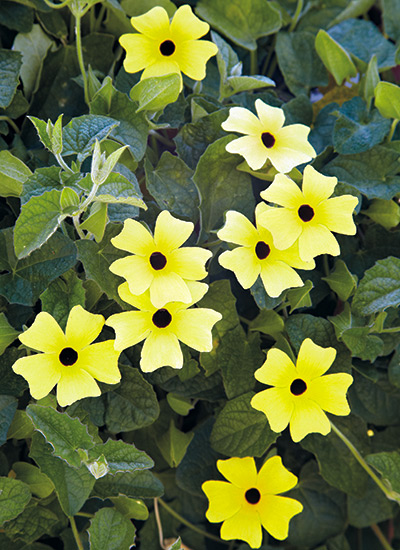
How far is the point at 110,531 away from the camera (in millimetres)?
652

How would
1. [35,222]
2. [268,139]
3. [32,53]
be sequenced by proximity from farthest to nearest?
1. [32,53]
2. [268,139]
3. [35,222]

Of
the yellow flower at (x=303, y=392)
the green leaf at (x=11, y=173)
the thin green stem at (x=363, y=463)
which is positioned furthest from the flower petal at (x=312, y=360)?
the green leaf at (x=11, y=173)

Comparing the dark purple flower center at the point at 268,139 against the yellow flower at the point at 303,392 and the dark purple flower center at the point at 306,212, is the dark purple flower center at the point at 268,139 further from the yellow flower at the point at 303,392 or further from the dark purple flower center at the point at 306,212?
the yellow flower at the point at 303,392

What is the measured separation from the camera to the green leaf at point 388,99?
664 mm

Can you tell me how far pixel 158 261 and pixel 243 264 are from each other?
8 centimetres

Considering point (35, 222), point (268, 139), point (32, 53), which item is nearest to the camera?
point (35, 222)

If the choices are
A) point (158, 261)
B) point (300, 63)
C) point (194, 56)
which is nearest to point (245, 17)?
point (300, 63)

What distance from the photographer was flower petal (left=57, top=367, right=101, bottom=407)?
0.54m

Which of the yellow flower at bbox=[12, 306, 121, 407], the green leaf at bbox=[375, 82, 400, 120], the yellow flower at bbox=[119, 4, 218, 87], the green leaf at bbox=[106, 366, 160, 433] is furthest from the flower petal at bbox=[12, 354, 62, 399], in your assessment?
the green leaf at bbox=[375, 82, 400, 120]

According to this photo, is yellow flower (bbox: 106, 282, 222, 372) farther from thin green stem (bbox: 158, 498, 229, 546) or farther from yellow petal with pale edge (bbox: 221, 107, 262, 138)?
thin green stem (bbox: 158, 498, 229, 546)

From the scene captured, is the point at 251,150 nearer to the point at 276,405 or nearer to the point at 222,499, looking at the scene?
the point at 276,405

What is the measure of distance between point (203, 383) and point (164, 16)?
40cm

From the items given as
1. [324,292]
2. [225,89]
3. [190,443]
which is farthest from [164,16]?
[190,443]

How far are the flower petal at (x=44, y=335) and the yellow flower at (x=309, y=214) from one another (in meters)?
0.22
